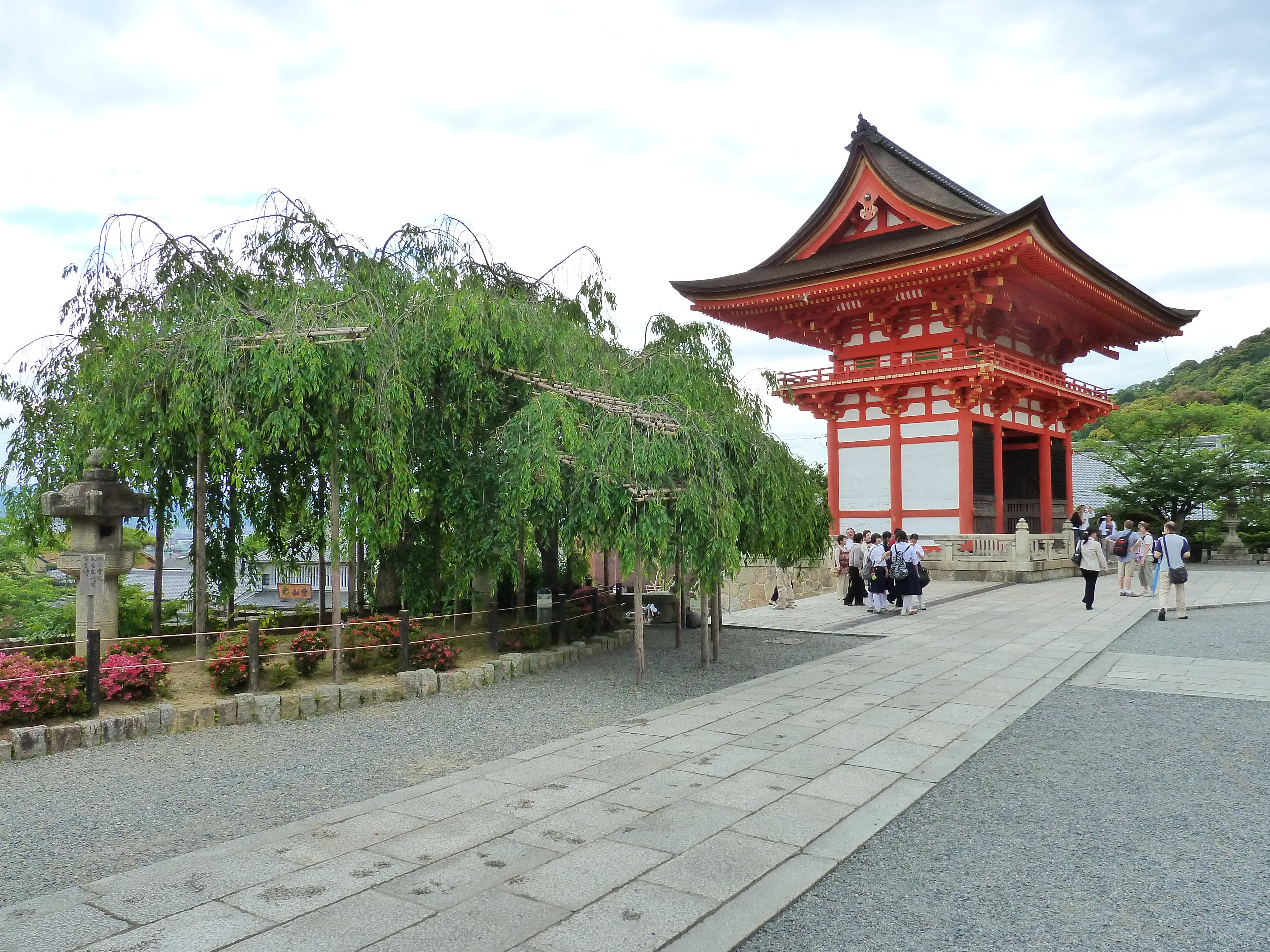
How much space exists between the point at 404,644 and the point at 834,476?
1782 cm

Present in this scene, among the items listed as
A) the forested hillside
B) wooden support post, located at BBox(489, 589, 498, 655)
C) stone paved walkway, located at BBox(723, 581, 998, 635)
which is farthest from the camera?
the forested hillside

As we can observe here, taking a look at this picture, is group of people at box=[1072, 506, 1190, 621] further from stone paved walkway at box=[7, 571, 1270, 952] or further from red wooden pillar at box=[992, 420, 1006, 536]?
stone paved walkway at box=[7, 571, 1270, 952]

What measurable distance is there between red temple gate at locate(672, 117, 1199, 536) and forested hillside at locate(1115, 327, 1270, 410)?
24.4 meters

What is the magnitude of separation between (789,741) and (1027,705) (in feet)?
9.22

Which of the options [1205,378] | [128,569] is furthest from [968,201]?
[1205,378]

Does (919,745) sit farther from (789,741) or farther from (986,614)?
(986,614)

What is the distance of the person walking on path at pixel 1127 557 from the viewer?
17625 mm

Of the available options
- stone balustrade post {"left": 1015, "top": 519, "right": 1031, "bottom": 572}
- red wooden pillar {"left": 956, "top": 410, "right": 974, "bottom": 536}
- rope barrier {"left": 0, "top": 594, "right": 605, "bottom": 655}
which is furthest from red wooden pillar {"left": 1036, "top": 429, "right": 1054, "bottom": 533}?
rope barrier {"left": 0, "top": 594, "right": 605, "bottom": 655}

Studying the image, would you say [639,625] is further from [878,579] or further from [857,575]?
[857,575]

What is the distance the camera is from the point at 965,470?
22.1 meters

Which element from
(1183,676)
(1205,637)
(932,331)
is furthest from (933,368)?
(1183,676)

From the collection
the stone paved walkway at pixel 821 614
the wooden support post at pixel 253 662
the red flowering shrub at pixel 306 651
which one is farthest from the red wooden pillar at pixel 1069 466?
the wooden support post at pixel 253 662

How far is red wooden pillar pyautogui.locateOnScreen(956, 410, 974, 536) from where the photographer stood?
22047mm

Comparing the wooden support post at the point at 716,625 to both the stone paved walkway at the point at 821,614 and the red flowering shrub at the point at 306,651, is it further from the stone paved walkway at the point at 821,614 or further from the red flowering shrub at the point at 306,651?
the red flowering shrub at the point at 306,651
